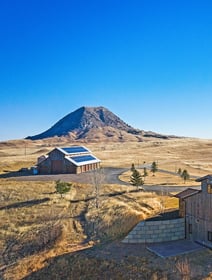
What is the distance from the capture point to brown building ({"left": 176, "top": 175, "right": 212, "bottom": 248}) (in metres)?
28.6

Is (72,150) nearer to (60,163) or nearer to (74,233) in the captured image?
(60,163)

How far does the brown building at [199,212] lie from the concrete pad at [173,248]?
0.85 m

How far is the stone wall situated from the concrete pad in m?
0.60

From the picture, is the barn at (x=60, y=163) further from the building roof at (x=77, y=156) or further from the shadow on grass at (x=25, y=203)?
the shadow on grass at (x=25, y=203)

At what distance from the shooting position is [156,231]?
99.0 ft

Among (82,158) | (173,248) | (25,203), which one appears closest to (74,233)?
(173,248)

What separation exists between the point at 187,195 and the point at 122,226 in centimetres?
695

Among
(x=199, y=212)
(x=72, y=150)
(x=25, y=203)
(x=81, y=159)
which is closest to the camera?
(x=199, y=212)

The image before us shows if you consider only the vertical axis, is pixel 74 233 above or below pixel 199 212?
below

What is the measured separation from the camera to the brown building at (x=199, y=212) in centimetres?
2858

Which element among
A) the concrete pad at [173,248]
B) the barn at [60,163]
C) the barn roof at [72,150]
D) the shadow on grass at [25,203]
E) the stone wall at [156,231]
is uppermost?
the barn roof at [72,150]

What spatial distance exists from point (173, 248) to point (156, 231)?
2307mm

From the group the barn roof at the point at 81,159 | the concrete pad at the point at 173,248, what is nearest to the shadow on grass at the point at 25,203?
the concrete pad at the point at 173,248

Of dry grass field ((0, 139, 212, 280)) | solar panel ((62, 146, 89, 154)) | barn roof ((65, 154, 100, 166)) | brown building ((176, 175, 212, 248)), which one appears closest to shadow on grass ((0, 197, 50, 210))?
dry grass field ((0, 139, 212, 280))
